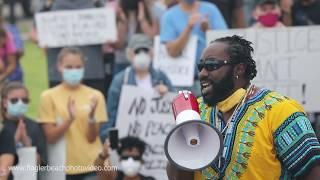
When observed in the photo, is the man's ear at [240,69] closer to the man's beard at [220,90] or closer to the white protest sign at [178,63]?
the man's beard at [220,90]

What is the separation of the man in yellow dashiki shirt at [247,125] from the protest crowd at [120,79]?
6.73 ft

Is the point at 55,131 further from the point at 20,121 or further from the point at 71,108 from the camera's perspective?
the point at 20,121

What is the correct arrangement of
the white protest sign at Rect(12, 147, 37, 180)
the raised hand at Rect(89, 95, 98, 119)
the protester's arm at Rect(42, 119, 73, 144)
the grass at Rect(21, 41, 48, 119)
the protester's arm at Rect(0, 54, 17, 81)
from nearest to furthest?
1. the white protest sign at Rect(12, 147, 37, 180)
2. the protester's arm at Rect(42, 119, 73, 144)
3. the raised hand at Rect(89, 95, 98, 119)
4. the protester's arm at Rect(0, 54, 17, 81)
5. the grass at Rect(21, 41, 48, 119)

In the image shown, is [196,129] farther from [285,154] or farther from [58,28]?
[58,28]

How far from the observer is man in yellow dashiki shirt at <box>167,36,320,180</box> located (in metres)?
3.99

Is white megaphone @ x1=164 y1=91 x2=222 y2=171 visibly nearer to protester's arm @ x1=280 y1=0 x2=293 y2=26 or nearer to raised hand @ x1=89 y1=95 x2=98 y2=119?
raised hand @ x1=89 y1=95 x2=98 y2=119

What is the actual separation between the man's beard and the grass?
7721 mm

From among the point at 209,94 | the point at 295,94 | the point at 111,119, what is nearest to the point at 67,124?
the point at 111,119

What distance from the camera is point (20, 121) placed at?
7148mm

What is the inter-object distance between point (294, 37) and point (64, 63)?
198cm

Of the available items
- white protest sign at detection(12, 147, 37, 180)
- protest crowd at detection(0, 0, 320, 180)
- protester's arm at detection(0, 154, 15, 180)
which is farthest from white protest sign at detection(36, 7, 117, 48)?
protester's arm at detection(0, 154, 15, 180)

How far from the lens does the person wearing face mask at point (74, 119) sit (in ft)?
24.6

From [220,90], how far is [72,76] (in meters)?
3.83

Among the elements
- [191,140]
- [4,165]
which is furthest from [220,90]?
[4,165]
